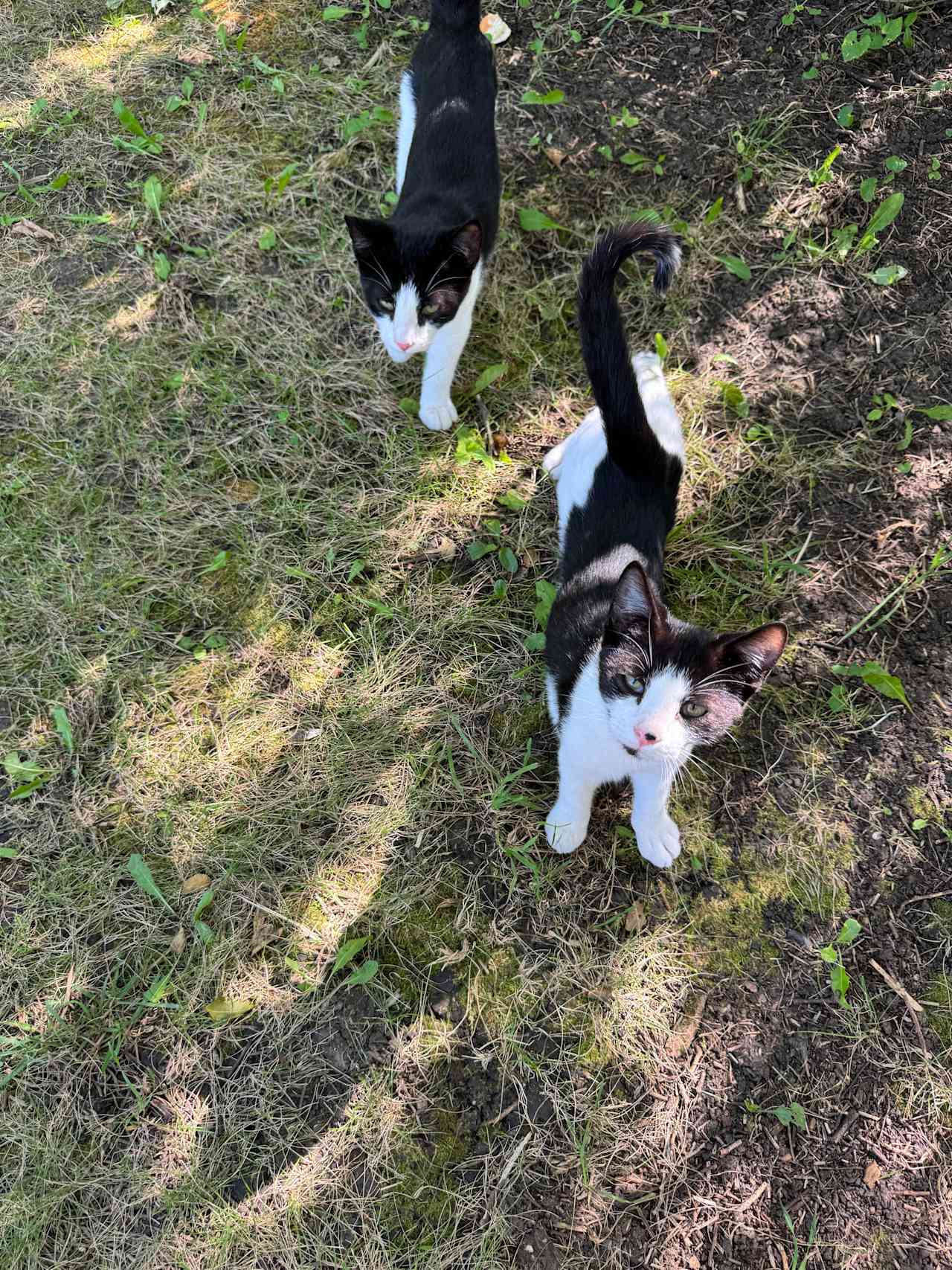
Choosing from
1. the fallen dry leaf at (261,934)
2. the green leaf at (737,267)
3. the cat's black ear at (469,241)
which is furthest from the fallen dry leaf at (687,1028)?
the green leaf at (737,267)

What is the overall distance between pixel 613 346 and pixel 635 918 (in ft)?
5.17

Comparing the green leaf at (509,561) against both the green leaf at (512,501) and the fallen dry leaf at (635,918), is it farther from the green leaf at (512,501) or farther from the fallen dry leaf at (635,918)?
the fallen dry leaf at (635,918)

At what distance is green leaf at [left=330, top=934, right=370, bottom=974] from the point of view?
2.06m

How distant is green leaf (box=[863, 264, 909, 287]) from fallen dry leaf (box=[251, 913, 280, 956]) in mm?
3093

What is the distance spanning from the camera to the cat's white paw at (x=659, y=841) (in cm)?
206

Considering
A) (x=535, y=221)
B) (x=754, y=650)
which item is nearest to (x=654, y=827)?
(x=754, y=650)

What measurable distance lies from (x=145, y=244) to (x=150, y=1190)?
333 cm

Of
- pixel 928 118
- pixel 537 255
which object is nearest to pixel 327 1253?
pixel 537 255

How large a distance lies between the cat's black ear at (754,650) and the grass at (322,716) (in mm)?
816

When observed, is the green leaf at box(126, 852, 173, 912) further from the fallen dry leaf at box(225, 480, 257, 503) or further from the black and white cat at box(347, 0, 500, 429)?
the black and white cat at box(347, 0, 500, 429)

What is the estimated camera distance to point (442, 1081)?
195 centimetres

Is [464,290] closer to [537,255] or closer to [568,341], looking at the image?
[568,341]

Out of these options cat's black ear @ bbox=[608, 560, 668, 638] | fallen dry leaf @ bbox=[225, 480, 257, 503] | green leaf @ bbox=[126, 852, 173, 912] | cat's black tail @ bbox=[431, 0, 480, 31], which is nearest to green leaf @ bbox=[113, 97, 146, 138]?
cat's black tail @ bbox=[431, 0, 480, 31]

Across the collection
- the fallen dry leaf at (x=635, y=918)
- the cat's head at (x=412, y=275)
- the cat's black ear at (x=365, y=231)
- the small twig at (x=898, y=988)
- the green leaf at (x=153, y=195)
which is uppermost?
the green leaf at (x=153, y=195)
